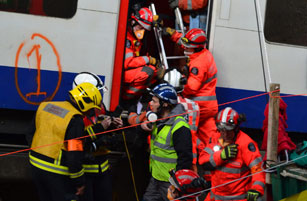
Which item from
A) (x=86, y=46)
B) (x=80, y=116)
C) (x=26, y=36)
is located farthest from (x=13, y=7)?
(x=80, y=116)

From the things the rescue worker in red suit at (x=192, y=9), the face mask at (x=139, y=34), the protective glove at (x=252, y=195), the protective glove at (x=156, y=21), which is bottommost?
the protective glove at (x=252, y=195)

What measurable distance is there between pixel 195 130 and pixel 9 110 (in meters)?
1.89

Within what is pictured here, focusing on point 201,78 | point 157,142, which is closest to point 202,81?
point 201,78

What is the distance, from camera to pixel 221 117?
18.3 ft

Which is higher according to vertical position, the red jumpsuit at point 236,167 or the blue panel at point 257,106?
the blue panel at point 257,106

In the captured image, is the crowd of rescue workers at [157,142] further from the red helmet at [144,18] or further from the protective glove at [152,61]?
the red helmet at [144,18]

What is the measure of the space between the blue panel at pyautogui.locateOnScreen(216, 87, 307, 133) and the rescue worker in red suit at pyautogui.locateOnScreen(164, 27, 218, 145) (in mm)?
174

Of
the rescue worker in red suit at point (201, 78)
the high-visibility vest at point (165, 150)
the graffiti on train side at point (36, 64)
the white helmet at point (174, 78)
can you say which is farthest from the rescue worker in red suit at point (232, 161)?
the graffiti on train side at point (36, 64)

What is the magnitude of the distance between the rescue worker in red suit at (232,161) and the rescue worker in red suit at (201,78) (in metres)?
0.70

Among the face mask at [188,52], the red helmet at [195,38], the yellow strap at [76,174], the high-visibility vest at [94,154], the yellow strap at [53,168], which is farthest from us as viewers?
the face mask at [188,52]

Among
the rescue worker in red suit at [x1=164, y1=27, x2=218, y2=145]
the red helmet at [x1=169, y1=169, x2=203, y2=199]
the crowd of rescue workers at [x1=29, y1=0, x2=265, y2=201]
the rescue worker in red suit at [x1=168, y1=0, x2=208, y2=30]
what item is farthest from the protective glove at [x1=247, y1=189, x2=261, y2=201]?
the rescue worker in red suit at [x1=168, y1=0, x2=208, y2=30]

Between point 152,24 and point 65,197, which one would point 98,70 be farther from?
point 65,197

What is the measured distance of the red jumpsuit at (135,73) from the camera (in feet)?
21.2

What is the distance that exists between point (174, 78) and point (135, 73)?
0.45m
